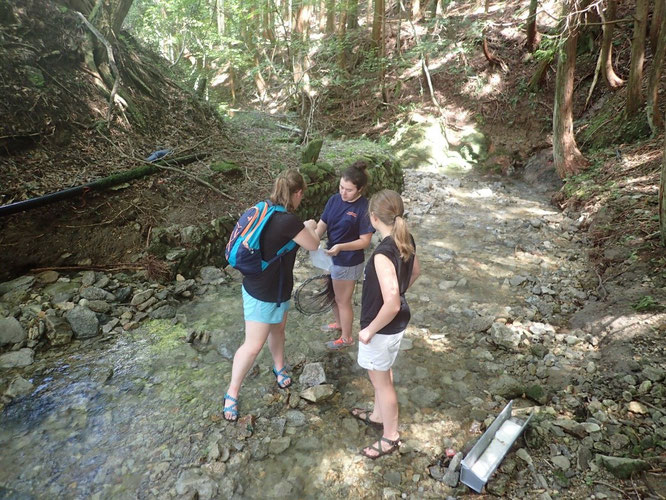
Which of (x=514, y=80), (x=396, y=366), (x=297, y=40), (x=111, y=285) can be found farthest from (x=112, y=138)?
(x=514, y=80)

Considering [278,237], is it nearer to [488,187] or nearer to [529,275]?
[529,275]

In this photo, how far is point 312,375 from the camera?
3416 mm

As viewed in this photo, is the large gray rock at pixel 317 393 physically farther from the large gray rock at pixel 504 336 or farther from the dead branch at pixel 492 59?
the dead branch at pixel 492 59

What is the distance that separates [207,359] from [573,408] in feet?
10.2

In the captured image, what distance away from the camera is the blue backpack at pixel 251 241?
2.58 m

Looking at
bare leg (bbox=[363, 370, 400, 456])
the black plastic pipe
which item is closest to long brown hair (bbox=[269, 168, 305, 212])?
bare leg (bbox=[363, 370, 400, 456])

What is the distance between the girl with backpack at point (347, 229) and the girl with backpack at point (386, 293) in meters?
0.78

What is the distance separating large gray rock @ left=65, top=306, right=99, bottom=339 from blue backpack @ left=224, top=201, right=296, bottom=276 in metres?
2.17

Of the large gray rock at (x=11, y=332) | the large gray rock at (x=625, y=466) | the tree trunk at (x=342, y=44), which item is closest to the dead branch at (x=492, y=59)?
the tree trunk at (x=342, y=44)

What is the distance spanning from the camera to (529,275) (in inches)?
214

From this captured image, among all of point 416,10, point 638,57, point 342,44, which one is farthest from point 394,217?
point 416,10

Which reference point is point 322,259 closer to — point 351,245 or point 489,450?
point 351,245

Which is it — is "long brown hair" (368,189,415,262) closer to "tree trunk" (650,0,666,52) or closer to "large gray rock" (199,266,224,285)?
"large gray rock" (199,266,224,285)

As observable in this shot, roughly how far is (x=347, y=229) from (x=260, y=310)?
1.04 m
